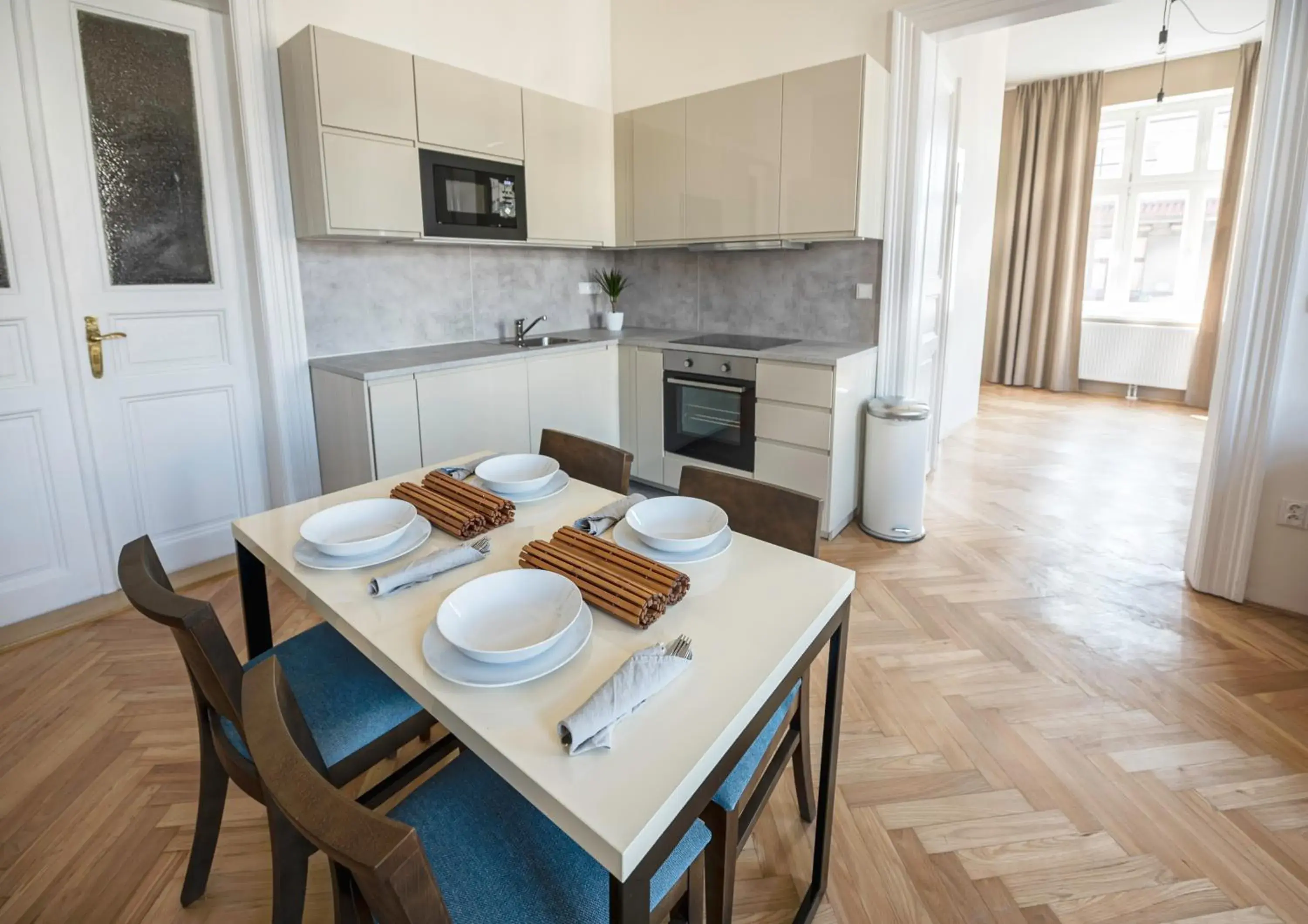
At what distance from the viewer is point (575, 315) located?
14.0ft

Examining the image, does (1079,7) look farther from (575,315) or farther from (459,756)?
(459,756)

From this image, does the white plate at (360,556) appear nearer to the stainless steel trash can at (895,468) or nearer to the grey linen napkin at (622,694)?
the grey linen napkin at (622,694)

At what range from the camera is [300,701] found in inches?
52.6

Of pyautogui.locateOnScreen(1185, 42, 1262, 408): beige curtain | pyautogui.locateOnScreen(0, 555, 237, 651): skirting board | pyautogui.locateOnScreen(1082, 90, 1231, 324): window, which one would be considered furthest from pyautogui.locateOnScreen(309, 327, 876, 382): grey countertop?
pyautogui.locateOnScreen(1082, 90, 1231, 324): window

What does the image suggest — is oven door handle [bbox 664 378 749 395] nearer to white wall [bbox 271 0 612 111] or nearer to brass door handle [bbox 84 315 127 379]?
white wall [bbox 271 0 612 111]

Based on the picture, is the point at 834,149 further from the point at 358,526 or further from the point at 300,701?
the point at 300,701

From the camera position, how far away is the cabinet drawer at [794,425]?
10.3 feet

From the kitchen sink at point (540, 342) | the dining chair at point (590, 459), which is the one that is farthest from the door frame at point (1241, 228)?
the dining chair at point (590, 459)

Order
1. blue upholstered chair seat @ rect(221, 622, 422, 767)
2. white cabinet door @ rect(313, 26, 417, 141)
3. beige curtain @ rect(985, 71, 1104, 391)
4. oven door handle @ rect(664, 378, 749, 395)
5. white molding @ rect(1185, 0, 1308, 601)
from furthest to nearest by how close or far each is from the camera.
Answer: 1. beige curtain @ rect(985, 71, 1104, 391)
2. oven door handle @ rect(664, 378, 749, 395)
3. white cabinet door @ rect(313, 26, 417, 141)
4. white molding @ rect(1185, 0, 1308, 601)
5. blue upholstered chair seat @ rect(221, 622, 422, 767)

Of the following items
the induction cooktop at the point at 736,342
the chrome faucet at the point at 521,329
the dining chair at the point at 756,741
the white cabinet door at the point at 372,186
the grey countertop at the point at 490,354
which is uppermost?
the white cabinet door at the point at 372,186

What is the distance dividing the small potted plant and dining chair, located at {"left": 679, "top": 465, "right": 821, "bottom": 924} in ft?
8.40

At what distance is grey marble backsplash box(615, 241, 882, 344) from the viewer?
351 cm

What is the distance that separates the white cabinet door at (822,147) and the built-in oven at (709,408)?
73 cm

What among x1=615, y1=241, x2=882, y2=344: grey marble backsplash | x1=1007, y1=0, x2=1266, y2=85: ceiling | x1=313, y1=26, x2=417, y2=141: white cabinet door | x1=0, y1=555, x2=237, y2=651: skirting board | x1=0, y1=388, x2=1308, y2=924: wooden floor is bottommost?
x1=0, y1=388, x2=1308, y2=924: wooden floor
